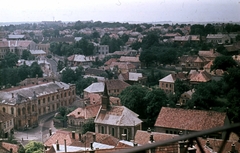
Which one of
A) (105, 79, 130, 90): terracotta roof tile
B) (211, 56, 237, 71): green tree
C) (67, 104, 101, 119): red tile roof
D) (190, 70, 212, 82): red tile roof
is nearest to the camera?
(67, 104, 101, 119): red tile roof

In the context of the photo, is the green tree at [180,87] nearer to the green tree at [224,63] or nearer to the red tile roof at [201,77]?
the red tile roof at [201,77]

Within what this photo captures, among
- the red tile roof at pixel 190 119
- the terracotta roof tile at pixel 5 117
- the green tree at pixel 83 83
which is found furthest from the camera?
the green tree at pixel 83 83

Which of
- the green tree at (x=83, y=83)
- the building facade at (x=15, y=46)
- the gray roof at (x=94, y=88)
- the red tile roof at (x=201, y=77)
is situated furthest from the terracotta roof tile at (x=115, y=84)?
the building facade at (x=15, y=46)

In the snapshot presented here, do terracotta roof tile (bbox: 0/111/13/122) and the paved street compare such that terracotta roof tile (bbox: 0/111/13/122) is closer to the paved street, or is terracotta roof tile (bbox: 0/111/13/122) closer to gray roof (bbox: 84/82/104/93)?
the paved street

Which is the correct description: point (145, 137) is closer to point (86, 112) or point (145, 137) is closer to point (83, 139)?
point (83, 139)

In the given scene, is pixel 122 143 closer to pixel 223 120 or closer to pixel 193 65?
pixel 223 120

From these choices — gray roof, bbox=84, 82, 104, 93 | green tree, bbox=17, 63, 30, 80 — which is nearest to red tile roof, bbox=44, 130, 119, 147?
gray roof, bbox=84, 82, 104, 93
